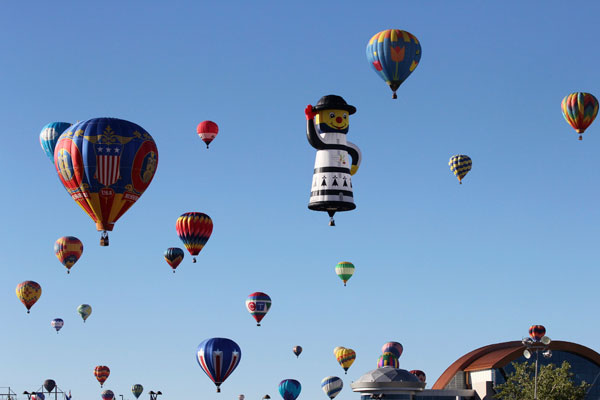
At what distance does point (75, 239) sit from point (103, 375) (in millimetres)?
32519

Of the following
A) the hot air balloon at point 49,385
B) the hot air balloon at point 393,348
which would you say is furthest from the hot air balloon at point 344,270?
the hot air balloon at point 49,385

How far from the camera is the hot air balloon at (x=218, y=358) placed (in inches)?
3674

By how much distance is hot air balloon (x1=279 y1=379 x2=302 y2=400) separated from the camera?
12481cm

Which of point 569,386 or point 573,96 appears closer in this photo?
point 569,386

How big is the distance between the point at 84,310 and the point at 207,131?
36.9 m

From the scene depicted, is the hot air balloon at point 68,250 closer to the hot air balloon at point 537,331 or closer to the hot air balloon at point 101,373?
the hot air balloon at point 101,373

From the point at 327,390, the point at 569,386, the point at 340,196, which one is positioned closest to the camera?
the point at 340,196

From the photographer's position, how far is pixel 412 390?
306 ft

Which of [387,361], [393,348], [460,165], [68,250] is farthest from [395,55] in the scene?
[393,348]

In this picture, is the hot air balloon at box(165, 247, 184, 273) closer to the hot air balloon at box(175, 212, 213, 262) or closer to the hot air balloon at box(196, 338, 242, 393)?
the hot air balloon at box(175, 212, 213, 262)

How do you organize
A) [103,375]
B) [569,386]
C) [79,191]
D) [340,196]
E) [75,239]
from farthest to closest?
[103,375], [75,239], [569,386], [79,191], [340,196]

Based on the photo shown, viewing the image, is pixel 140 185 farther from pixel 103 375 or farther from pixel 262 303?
pixel 103 375

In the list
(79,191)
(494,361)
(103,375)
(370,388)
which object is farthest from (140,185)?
(103,375)

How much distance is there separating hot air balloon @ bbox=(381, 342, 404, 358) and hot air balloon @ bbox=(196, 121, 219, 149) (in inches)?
1194
